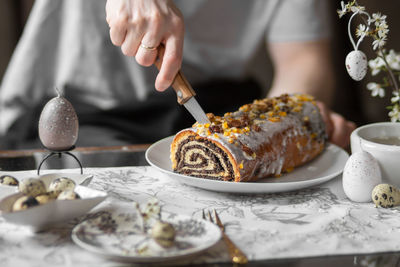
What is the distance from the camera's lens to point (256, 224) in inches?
31.7

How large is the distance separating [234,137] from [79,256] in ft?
1.33

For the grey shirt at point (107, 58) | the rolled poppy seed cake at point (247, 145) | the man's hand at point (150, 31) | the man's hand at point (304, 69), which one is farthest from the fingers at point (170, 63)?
the man's hand at point (304, 69)

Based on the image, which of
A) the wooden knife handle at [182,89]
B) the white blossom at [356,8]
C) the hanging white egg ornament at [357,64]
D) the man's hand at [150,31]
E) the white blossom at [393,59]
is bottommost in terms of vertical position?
the wooden knife handle at [182,89]

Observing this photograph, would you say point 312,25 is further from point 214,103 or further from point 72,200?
point 72,200

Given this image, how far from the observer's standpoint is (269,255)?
698 millimetres

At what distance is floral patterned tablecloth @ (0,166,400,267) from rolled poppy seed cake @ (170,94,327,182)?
1.9 inches

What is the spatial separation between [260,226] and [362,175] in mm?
224

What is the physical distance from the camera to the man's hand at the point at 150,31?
1016mm

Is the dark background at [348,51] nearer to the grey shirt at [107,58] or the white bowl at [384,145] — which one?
the grey shirt at [107,58]

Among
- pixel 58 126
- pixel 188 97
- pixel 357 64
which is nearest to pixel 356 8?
pixel 357 64

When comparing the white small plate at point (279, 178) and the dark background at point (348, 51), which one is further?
the dark background at point (348, 51)

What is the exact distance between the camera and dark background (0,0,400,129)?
2393 millimetres

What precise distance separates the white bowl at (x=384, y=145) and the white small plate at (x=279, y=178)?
0.08 meters

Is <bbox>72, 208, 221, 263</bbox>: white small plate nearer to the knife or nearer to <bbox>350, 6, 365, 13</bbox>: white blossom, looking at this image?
the knife
